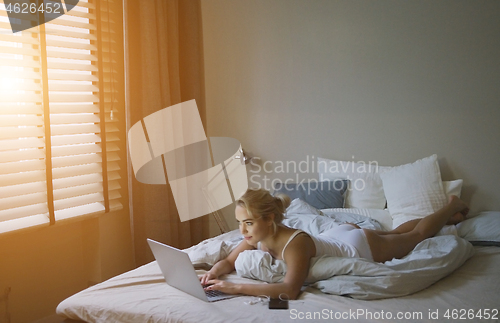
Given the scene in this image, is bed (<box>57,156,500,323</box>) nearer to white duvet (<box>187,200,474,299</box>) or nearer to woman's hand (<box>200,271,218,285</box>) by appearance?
white duvet (<box>187,200,474,299</box>)

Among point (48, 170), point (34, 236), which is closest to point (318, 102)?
point (48, 170)

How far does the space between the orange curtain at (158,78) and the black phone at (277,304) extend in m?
1.62

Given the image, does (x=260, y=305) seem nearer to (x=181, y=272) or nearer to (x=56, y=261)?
(x=181, y=272)

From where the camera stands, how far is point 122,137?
3248mm

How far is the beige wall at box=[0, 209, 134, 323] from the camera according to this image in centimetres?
262

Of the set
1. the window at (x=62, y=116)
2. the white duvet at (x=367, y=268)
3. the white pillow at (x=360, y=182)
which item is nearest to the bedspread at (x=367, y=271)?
the white duvet at (x=367, y=268)

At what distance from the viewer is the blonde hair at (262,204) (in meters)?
2.03

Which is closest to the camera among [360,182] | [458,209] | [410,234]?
[410,234]

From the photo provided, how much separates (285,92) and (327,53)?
43cm

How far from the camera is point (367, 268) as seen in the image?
6.32ft

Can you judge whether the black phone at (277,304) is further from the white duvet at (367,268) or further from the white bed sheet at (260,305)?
the white duvet at (367,268)

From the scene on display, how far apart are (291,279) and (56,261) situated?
5.62 ft

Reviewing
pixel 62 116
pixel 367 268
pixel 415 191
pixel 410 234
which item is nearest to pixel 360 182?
pixel 415 191

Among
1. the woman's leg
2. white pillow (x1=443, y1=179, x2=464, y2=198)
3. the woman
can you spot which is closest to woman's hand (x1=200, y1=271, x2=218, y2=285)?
the woman
